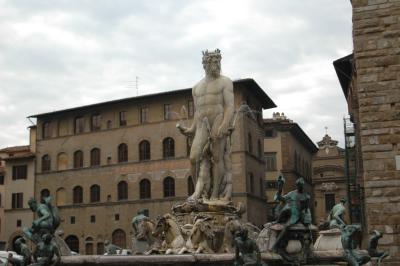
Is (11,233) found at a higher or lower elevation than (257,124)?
lower

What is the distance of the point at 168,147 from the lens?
1825 inches

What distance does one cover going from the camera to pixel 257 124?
48.8 m

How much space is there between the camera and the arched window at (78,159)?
4969 centimetres

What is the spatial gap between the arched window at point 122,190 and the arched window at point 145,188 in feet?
4.51

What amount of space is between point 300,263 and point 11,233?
46344 mm

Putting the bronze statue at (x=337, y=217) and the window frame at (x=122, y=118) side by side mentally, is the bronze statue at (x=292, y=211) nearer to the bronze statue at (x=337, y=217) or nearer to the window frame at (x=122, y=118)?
the bronze statue at (x=337, y=217)

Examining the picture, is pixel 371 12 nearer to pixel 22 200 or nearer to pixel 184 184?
pixel 184 184

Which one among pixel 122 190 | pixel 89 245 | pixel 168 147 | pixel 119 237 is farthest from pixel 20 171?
pixel 168 147

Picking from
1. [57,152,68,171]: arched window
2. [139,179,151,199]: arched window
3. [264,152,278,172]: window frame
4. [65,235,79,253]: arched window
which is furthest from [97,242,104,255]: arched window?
[264,152,278,172]: window frame

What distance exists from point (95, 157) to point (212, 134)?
37675mm

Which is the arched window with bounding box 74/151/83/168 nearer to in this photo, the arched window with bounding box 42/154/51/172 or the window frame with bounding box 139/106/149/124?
the arched window with bounding box 42/154/51/172

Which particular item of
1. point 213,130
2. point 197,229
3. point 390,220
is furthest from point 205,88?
point 390,220

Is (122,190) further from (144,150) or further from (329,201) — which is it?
(329,201)

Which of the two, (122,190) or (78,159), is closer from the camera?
(122,190)
